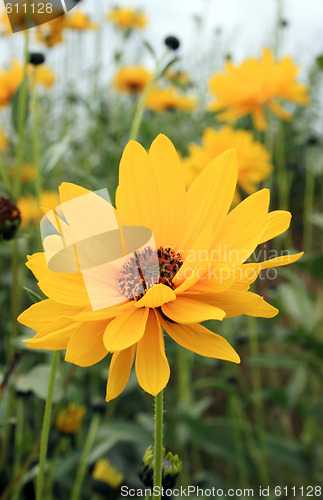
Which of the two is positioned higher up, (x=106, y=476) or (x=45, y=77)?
(x=45, y=77)

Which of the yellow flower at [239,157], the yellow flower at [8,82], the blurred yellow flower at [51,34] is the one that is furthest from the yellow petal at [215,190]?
the blurred yellow flower at [51,34]

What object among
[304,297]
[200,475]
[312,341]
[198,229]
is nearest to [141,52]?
[304,297]

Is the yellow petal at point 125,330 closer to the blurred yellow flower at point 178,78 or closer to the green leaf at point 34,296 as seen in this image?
the green leaf at point 34,296

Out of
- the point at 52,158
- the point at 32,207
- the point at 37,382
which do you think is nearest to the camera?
the point at 37,382

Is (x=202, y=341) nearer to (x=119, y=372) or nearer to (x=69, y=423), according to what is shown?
(x=119, y=372)

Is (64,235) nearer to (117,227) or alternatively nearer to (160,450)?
(117,227)

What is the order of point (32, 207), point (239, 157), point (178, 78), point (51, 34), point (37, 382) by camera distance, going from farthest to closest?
point (178, 78)
point (51, 34)
point (32, 207)
point (239, 157)
point (37, 382)

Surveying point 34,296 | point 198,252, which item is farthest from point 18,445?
point 198,252
